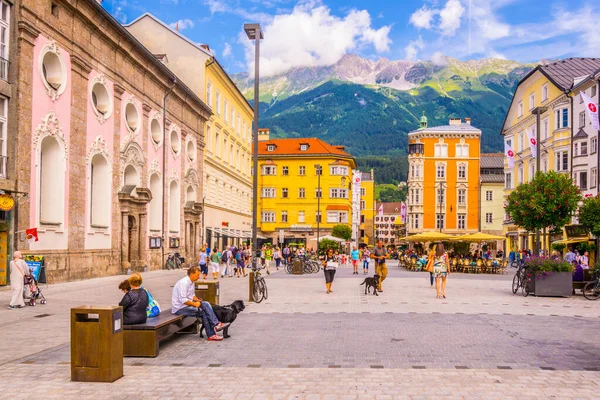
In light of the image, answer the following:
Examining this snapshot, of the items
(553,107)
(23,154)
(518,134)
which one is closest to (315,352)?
(23,154)

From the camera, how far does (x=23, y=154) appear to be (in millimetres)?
21094

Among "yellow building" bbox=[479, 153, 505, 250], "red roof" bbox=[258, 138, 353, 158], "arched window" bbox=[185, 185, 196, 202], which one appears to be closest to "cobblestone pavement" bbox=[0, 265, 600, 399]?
"arched window" bbox=[185, 185, 196, 202]

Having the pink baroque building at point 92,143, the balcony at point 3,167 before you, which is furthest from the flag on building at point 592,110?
the balcony at point 3,167

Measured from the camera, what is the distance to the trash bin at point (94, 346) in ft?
25.7

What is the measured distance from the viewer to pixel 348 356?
9.68m

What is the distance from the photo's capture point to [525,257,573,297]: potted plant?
66.8ft

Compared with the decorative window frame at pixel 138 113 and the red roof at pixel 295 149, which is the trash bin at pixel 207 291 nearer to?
the decorative window frame at pixel 138 113

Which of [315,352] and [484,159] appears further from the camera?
[484,159]

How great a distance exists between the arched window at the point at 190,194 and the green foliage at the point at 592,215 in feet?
82.9

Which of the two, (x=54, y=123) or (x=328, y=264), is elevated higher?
(x=54, y=123)

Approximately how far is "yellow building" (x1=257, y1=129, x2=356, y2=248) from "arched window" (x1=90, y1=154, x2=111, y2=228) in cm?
5592

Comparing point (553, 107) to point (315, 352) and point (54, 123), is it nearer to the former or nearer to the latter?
point (54, 123)

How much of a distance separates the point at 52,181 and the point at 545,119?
4320 centimetres

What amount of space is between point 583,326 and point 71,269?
740 inches
